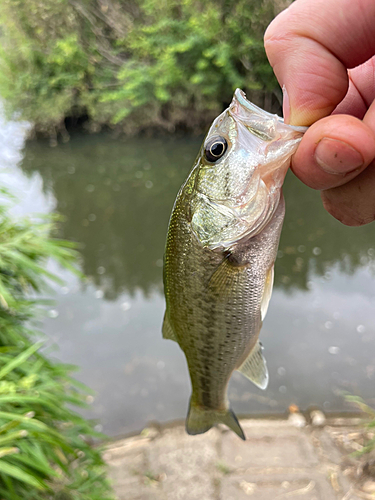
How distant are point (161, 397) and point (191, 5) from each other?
33.5ft

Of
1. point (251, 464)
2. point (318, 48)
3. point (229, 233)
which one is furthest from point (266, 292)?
point (251, 464)

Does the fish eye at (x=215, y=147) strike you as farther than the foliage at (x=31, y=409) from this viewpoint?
No

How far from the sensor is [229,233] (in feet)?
4.24

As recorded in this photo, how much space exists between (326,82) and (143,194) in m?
7.50

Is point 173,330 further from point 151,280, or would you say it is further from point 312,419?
point 151,280

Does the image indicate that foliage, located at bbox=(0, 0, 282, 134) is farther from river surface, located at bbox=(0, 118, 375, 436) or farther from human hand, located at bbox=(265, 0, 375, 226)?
human hand, located at bbox=(265, 0, 375, 226)

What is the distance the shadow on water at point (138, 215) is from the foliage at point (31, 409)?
8.83 feet

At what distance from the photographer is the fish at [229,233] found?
121 centimetres

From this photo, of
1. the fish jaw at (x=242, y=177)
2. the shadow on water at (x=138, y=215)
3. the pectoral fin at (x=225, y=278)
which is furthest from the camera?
the shadow on water at (x=138, y=215)

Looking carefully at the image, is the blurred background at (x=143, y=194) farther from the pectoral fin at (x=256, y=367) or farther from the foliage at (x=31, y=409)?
the pectoral fin at (x=256, y=367)

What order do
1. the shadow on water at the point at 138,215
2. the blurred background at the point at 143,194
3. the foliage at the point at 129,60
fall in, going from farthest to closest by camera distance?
the foliage at the point at 129,60 → the shadow on water at the point at 138,215 → the blurred background at the point at 143,194

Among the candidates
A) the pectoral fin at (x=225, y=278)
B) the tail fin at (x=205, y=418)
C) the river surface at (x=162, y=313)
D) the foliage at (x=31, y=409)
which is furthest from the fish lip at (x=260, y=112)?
the river surface at (x=162, y=313)

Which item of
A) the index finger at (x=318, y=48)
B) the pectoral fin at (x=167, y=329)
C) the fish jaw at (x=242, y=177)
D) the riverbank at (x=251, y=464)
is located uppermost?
the index finger at (x=318, y=48)

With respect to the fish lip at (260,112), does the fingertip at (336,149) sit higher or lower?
lower
